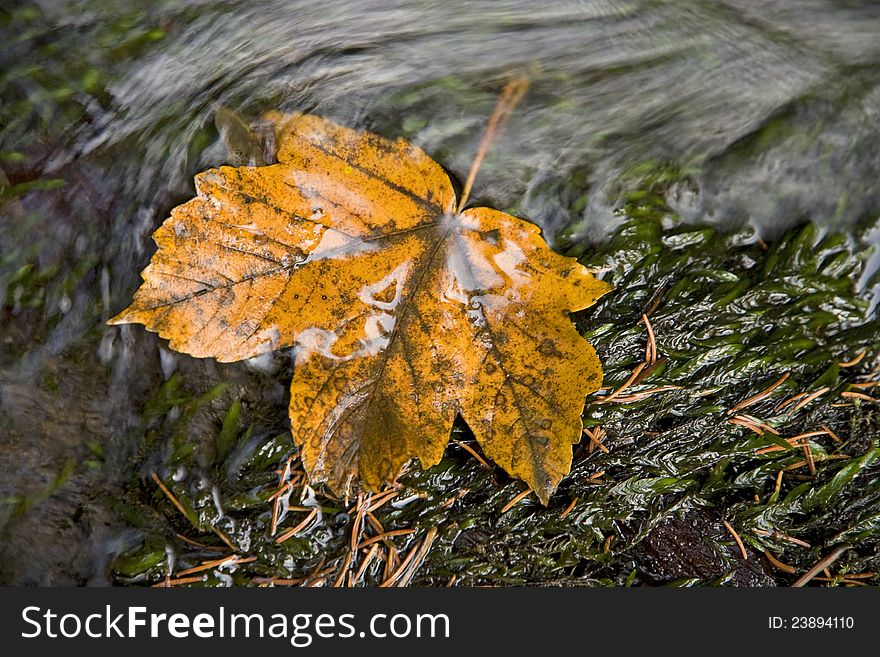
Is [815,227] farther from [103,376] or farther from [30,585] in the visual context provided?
[30,585]

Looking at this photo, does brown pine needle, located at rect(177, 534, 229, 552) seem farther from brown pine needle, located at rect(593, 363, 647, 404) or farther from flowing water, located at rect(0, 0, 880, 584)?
brown pine needle, located at rect(593, 363, 647, 404)

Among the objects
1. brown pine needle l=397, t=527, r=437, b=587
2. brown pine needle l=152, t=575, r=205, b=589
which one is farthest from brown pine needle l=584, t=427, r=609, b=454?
brown pine needle l=152, t=575, r=205, b=589

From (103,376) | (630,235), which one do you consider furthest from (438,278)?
(103,376)

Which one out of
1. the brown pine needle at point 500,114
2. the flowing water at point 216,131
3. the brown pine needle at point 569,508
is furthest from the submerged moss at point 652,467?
the brown pine needle at point 500,114

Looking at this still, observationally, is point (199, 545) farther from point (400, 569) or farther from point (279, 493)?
point (400, 569)

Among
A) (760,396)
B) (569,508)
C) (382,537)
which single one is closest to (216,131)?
(382,537)

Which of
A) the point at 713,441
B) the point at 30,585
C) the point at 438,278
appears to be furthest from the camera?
the point at 713,441

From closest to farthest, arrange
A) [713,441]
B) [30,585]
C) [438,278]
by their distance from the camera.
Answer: [438,278]
[30,585]
[713,441]
